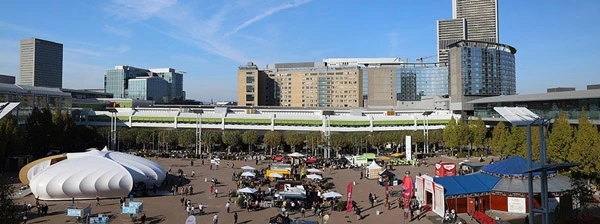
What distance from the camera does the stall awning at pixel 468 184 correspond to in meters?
26.4

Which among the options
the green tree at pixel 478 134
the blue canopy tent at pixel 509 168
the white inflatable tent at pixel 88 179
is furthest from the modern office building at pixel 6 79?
the blue canopy tent at pixel 509 168

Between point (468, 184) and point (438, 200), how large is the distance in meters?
2.69

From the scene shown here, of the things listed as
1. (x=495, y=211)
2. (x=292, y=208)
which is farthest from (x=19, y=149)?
(x=495, y=211)

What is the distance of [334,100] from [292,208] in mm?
113749

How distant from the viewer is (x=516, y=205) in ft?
85.7

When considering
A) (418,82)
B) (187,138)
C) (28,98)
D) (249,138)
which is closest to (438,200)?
(249,138)

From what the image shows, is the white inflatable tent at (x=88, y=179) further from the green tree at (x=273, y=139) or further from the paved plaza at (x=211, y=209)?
the green tree at (x=273, y=139)

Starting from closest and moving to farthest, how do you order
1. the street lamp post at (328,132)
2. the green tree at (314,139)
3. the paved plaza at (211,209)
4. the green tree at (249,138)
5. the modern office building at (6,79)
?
the paved plaza at (211,209)
the street lamp post at (328,132)
the green tree at (314,139)
the green tree at (249,138)
the modern office building at (6,79)

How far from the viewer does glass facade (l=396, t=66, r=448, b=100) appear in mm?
133000

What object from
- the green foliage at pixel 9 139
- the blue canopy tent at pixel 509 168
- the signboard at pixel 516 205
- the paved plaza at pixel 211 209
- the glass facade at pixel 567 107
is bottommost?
the paved plaza at pixel 211 209

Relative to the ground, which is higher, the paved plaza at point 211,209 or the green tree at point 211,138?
the green tree at point 211,138

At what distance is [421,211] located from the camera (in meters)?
27.2

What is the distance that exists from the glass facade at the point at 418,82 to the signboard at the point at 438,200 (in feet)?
362

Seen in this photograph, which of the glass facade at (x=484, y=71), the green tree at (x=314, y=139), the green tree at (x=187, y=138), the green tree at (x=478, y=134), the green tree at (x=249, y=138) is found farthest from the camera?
the glass facade at (x=484, y=71)
